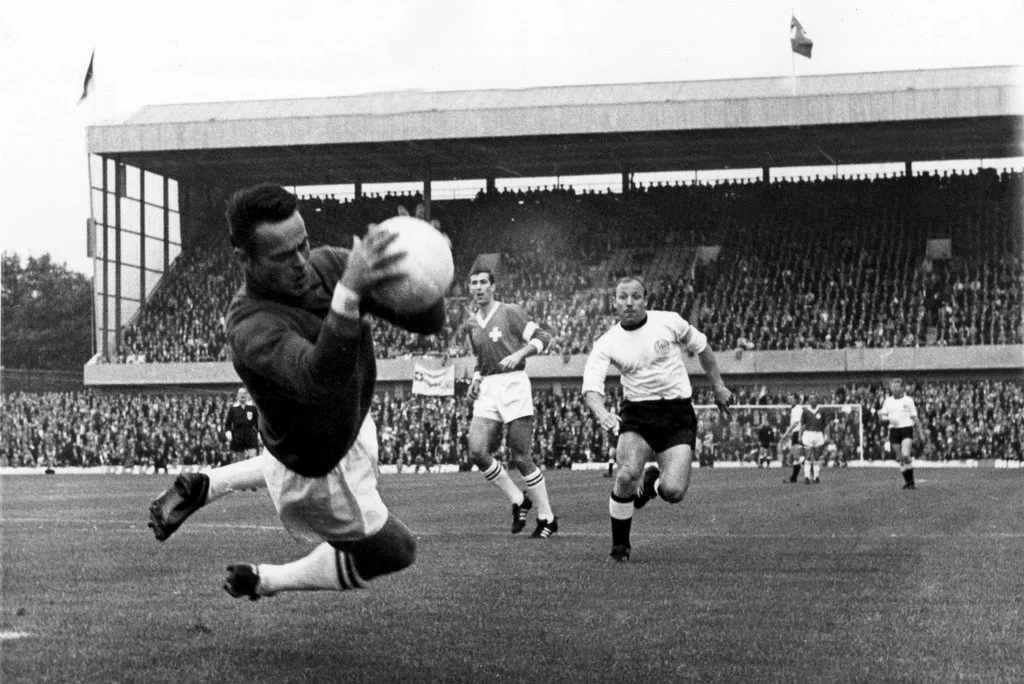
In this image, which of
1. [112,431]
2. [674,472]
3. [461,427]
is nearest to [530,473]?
[674,472]

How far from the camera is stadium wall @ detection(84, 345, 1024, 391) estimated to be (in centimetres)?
4153

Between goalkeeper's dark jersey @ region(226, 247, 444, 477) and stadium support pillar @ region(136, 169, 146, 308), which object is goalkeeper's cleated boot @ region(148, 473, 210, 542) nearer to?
goalkeeper's dark jersey @ region(226, 247, 444, 477)

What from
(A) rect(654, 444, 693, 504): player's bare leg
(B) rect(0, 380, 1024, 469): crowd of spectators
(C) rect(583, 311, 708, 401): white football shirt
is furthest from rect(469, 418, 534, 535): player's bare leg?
(B) rect(0, 380, 1024, 469): crowd of spectators

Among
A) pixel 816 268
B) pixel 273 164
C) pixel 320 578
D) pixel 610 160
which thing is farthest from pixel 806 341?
pixel 320 578

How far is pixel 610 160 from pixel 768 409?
1489 centimetres

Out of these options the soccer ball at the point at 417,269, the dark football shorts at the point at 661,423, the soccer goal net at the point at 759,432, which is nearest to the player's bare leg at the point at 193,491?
the soccer ball at the point at 417,269

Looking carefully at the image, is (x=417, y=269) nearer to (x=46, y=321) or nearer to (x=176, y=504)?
(x=176, y=504)

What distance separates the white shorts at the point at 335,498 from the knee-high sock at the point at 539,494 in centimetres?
690

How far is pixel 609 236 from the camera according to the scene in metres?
49.4

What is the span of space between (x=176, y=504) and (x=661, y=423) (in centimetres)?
530

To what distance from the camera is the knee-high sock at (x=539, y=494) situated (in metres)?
12.7

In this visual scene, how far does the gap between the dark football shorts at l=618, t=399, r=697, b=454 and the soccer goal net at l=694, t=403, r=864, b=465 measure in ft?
89.3

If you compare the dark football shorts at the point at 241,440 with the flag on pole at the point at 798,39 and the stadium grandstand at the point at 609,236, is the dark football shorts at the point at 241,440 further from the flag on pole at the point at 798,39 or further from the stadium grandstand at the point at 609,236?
the flag on pole at the point at 798,39

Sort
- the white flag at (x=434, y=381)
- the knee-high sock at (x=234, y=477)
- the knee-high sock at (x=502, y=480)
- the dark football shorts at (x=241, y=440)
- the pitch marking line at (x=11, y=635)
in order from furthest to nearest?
the white flag at (x=434, y=381)
the dark football shorts at (x=241, y=440)
the knee-high sock at (x=502, y=480)
the pitch marking line at (x=11, y=635)
the knee-high sock at (x=234, y=477)
